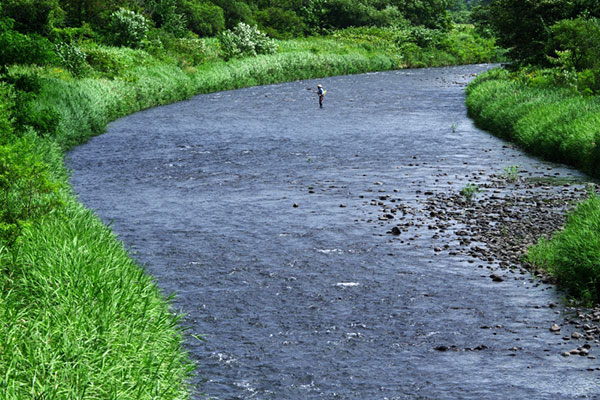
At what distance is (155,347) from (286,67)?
61263 mm

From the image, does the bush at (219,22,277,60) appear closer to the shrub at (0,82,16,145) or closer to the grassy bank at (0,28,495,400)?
the grassy bank at (0,28,495,400)

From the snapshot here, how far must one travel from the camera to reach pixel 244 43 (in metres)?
69.1

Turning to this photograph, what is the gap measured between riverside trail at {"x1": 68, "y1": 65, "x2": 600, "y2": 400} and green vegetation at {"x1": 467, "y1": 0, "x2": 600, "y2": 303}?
2.40 feet

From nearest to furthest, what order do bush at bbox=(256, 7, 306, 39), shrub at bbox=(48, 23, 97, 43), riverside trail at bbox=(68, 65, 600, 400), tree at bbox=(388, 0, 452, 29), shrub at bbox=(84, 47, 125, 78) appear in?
1. riverside trail at bbox=(68, 65, 600, 400)
2. shrub at bbox=(84, 47, 125, 78)
3. shrub at bbox=(48, 23, 97, 43)
4. bush at bbox=(256, 7, 306, 39)
5. tree at bbox=(388, 0, 452, 29)

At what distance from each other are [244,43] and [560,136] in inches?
1770

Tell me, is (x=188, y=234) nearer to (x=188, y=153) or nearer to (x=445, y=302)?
(x=445, y=302)

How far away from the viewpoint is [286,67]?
231 ft

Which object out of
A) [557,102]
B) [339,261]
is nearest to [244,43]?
[557,102]

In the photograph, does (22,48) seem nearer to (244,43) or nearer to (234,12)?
(244,43)

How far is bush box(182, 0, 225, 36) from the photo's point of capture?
269 feet

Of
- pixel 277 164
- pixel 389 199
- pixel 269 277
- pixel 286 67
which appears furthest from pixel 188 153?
pixel 286 67

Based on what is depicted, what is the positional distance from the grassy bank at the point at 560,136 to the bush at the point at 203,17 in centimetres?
4199

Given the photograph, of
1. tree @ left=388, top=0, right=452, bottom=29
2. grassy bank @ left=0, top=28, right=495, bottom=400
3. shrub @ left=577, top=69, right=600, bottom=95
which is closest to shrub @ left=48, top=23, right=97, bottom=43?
grassy bank @ left=0, top=28, right=495, bottom=400

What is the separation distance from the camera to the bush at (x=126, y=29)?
58750mm
